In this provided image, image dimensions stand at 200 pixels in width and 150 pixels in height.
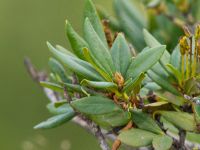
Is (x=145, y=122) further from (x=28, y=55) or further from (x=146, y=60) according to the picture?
(x=28, y=55)

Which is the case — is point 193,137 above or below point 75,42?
below

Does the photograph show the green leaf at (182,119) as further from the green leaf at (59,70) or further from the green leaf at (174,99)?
the green leaf at (59,70)

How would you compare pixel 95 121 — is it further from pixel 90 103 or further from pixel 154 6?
pixel 154 6

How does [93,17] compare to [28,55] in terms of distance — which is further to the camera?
[28,55]

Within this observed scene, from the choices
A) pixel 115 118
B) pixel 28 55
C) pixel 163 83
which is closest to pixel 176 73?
pixel 163 83

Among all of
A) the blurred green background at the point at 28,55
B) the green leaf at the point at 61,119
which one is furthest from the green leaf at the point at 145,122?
the blurred green background at the point at 28,55
